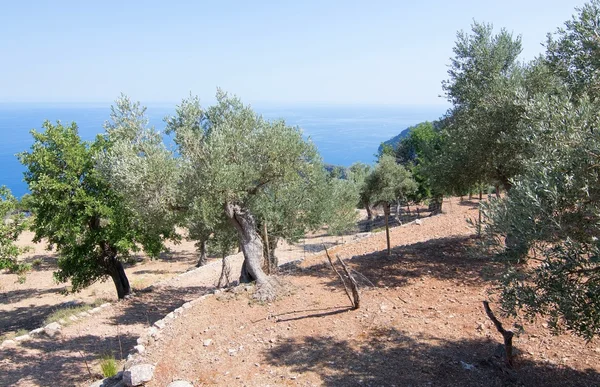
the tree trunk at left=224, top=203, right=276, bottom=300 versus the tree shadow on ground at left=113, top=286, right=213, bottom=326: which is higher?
the tree trunk at left=224, top=203, right=276, bottom=300

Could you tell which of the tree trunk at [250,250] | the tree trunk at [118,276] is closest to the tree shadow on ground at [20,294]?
the tree trunk at [118,276]

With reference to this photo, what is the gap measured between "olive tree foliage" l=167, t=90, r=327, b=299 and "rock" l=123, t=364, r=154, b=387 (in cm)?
457

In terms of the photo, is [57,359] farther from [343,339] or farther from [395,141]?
[395,141]

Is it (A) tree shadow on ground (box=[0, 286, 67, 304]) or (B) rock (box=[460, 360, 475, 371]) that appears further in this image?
(A) tree shadow on ground (box=[0, 286, 67, 304])

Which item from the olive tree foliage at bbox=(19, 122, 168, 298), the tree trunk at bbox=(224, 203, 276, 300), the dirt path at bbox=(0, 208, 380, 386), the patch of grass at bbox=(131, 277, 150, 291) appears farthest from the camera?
the patch of grass at bbox=(131, 277, 150, 291)

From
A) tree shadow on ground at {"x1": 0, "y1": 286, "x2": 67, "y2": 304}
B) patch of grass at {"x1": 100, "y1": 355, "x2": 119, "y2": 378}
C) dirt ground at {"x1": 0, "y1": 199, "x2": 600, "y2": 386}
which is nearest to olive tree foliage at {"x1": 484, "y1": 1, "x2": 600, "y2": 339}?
dirt ground at {"x1": 0, "y1": 199, "x2": 600, "y2": 386}

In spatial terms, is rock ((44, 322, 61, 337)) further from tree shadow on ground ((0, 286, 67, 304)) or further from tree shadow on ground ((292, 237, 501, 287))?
tree shadow on ground ((0, 286, 67, 304))

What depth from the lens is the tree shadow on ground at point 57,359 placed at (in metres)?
12.5

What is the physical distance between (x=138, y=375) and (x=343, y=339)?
5.25m

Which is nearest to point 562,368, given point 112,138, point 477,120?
point 477,120

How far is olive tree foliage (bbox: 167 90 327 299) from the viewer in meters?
12.0

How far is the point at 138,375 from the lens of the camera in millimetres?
9492

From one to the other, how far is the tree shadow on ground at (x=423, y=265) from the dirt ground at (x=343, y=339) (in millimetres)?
43

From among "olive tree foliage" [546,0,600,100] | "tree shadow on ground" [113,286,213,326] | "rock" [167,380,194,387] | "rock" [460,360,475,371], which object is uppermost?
"olive tree foliage" [546,0,600,100]
